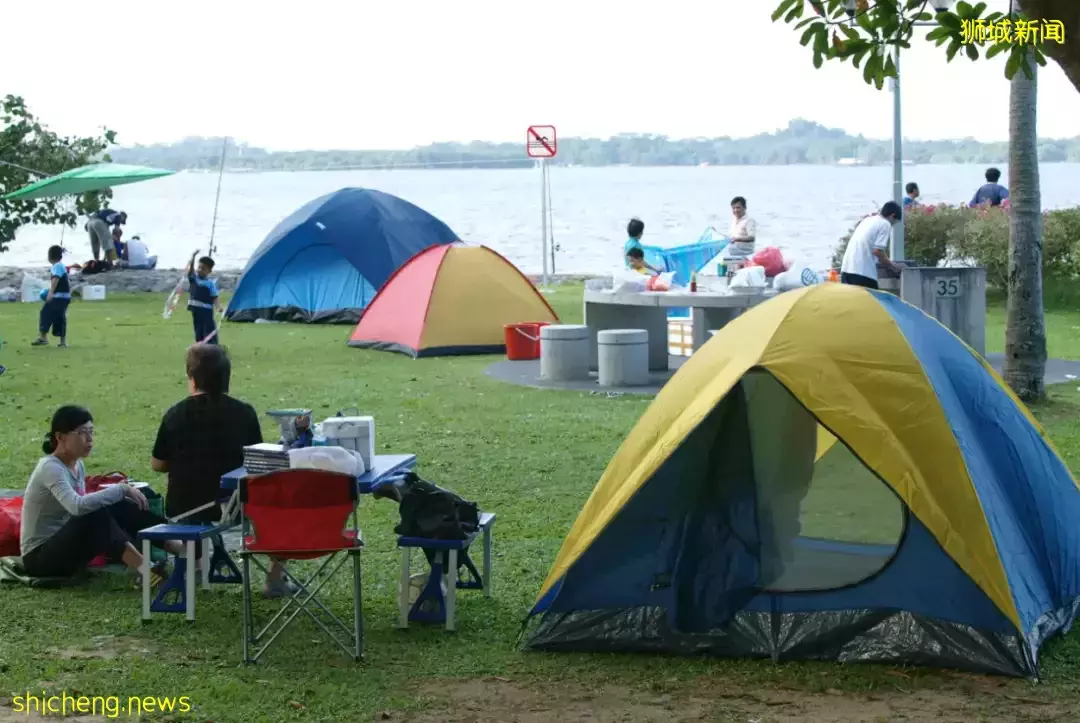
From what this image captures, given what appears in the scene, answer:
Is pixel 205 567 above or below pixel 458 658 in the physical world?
above

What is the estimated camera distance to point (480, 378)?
50.4ft

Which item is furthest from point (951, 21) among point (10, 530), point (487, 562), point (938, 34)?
point (10, 530)

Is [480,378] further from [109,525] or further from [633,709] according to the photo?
[633,709]

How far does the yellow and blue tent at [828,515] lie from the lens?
6.00m

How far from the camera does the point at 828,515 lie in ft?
22.1

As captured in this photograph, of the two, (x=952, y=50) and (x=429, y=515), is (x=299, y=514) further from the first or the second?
(x=952, y=50)

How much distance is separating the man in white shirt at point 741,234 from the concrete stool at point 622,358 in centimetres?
366

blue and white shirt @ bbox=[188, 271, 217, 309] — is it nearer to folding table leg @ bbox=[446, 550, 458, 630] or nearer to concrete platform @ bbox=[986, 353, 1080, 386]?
concrete platform @ bbox=[986, 353, 1080, 386]

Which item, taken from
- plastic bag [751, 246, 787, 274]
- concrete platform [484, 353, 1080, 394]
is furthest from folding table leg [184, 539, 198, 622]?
plastic bag [751, 246, 787, 274]

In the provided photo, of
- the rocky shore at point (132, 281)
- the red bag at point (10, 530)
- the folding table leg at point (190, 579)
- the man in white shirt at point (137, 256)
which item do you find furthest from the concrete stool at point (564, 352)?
the man in white shirt at point (137, 256)

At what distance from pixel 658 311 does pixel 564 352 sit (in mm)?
1378

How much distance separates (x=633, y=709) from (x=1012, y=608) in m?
1.55

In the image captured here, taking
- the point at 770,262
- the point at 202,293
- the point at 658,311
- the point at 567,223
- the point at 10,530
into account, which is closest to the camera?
the point at 10,530

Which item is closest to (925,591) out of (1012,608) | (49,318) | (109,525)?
(1012,608)
